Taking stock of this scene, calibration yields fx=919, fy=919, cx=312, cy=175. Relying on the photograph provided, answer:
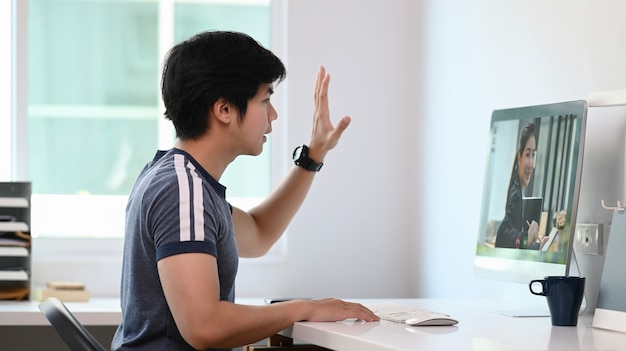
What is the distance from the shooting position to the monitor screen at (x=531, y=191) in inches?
81.4

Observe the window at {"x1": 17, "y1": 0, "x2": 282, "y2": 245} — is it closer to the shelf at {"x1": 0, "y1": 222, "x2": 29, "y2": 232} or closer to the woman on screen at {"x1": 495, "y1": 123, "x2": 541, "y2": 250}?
the shelf at {"x1": 0, "y1": 222, "x2": 29, "y2": 232}

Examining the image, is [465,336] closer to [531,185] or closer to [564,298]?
[564,298]

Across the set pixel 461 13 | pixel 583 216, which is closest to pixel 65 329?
pixel 583 216

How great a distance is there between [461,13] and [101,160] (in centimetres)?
149

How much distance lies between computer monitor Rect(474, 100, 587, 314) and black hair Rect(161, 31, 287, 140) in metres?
0.70

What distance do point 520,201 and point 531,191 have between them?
0.06 m

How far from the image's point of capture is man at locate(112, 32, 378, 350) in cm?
166

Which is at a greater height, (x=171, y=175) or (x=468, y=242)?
(x=171, y=175)

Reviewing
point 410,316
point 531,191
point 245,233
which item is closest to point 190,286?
point 410,316

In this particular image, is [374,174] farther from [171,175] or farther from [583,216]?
[171,175]

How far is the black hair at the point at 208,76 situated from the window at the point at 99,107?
1701 mm

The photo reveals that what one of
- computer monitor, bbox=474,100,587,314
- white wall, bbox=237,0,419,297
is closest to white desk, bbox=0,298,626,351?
computer monitor, bbox=474,100,587,314

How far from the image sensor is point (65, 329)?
167cm

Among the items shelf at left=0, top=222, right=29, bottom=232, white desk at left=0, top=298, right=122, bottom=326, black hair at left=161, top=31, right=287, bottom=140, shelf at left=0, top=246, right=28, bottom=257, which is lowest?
white desk at left=0, top=298, right=122, bottom=326
